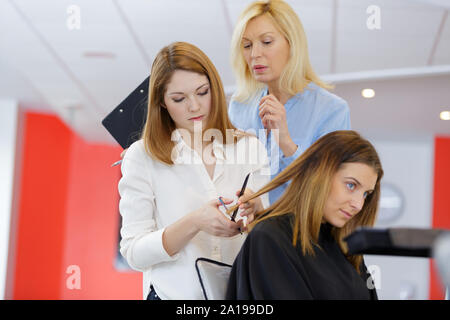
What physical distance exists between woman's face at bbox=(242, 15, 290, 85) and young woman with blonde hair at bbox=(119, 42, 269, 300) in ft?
0.96

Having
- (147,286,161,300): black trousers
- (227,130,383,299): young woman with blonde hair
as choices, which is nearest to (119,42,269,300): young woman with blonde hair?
(147,286,161,300): black trousers

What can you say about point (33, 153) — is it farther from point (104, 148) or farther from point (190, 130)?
point (190, 130)

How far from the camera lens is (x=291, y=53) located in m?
1.77

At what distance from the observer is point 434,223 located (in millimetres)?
3092

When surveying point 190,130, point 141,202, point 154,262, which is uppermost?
point 190,130

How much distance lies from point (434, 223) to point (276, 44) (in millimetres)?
1752

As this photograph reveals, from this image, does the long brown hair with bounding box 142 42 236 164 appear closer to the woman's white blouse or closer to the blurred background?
the woman's white blouse

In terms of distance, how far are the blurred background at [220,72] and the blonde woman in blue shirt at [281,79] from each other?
2.22ft

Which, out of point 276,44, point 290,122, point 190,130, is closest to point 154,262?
point 190,130

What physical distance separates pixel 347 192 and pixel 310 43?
2295 millimetres

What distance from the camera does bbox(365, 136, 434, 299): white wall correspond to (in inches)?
118

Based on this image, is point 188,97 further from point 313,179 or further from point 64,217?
point 64,217

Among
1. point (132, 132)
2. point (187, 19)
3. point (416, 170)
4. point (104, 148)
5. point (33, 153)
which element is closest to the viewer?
point (132, 132)

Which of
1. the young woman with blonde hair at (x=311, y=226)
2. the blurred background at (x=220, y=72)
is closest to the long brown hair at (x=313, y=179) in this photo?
the young woman with blonde hair at (x=311, y=226)
